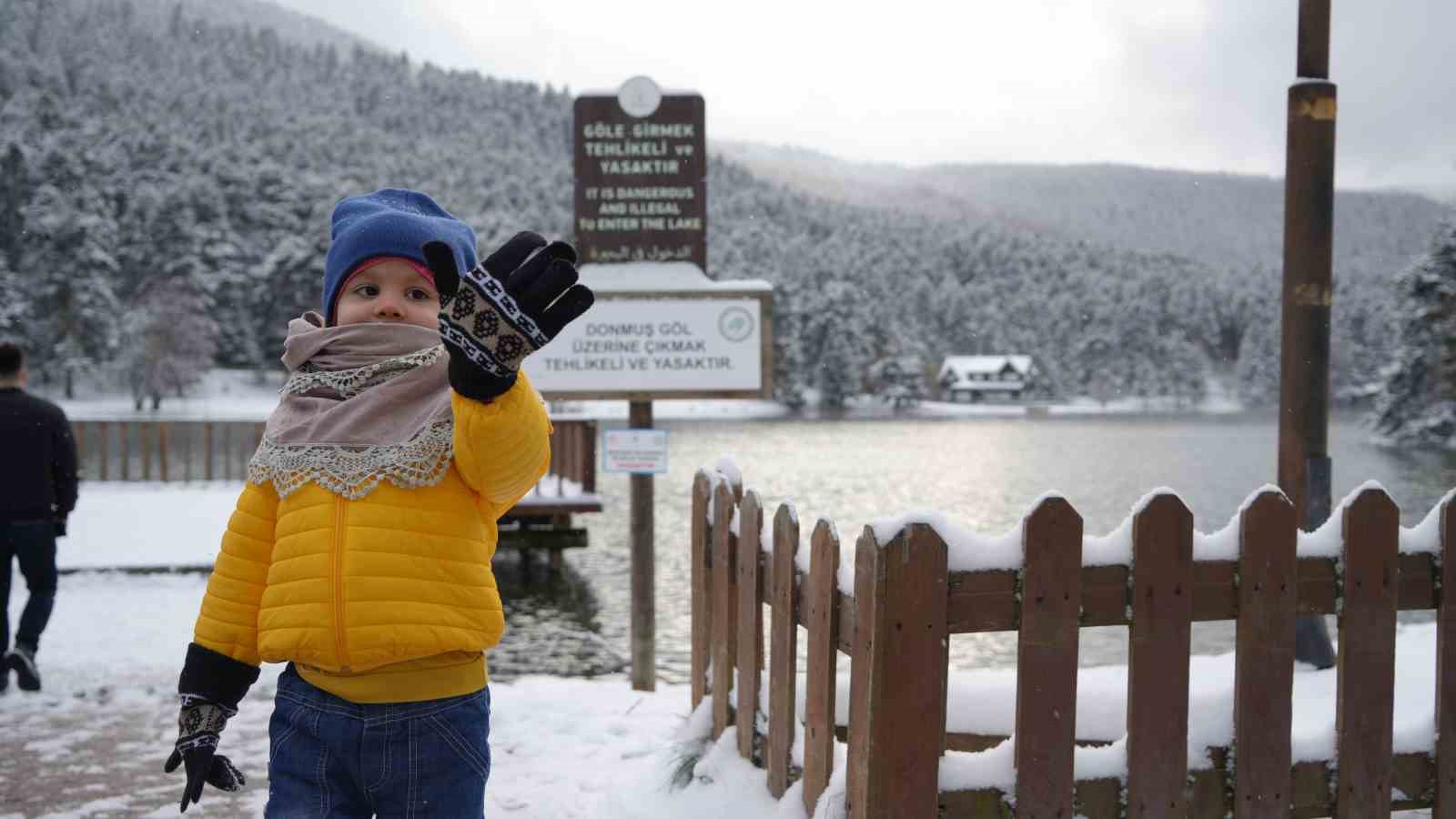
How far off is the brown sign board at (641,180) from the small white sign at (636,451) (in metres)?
0.95

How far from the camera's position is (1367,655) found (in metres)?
3.25

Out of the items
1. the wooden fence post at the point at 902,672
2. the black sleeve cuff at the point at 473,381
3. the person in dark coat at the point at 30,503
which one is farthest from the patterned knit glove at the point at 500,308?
the person in dark coat at the point at 30,503

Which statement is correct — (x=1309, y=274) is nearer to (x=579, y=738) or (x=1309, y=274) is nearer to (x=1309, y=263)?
(x=1309, y=263)

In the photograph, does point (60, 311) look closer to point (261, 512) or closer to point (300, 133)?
point (300, 133)

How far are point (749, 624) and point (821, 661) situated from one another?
76cm

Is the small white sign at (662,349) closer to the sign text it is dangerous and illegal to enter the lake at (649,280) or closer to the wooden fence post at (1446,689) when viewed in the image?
the sign text it is dangerous and illegal to enter the lake at (649,280)

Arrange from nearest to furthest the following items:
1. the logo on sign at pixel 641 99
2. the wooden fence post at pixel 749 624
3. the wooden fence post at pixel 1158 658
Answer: the wooden fence post at pixel 1158 658
the wooden fence post at pixel 749 624
the logo on sign at pixel 641 99

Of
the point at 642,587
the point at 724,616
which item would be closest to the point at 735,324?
the point at 642,587

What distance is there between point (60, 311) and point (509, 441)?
233 feet

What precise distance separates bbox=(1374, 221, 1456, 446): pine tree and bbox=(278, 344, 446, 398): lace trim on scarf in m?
44.8

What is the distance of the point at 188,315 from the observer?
6381 centimetres

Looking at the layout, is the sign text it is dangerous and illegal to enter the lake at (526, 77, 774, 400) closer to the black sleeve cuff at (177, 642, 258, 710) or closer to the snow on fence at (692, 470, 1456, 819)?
the snow on fence at (692, 470, 1456, 819)

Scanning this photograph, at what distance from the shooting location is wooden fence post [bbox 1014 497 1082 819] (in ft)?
9.36

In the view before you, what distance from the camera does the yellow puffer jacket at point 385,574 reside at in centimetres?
204
